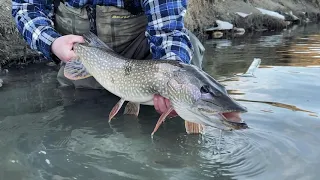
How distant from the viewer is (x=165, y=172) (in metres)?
1.94

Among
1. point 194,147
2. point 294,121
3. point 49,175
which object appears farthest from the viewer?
point 294,121

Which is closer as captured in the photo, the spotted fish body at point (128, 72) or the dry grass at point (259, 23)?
the spotted fish body at point (128, 72)

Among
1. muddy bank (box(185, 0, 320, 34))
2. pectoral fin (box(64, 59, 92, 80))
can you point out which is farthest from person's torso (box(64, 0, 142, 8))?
muddy bank (box(185, 0, 320, 34))

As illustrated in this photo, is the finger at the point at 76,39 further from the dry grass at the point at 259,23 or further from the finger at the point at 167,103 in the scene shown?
the dry grass at the point at 259,23

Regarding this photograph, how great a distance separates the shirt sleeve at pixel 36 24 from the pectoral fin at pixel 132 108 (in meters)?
0.66

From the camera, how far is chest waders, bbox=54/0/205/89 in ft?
10.3

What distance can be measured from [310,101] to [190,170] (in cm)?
155

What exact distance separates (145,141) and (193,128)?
0.28 m

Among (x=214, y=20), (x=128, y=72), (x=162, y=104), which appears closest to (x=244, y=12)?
(x=214, y=20)

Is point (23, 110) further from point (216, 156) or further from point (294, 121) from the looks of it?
point (294, 121)

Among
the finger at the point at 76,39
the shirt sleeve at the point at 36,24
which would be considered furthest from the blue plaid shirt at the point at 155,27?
the finger at the point at 76,39

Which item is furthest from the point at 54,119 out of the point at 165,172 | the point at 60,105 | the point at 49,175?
the point at 165,172

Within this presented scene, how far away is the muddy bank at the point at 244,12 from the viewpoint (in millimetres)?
10172

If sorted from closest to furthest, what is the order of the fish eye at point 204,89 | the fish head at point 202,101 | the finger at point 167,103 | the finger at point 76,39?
the fish head at point 202,101, the fish eye at point 204,89, the finger at point 167,103, the finger at point 76,39
